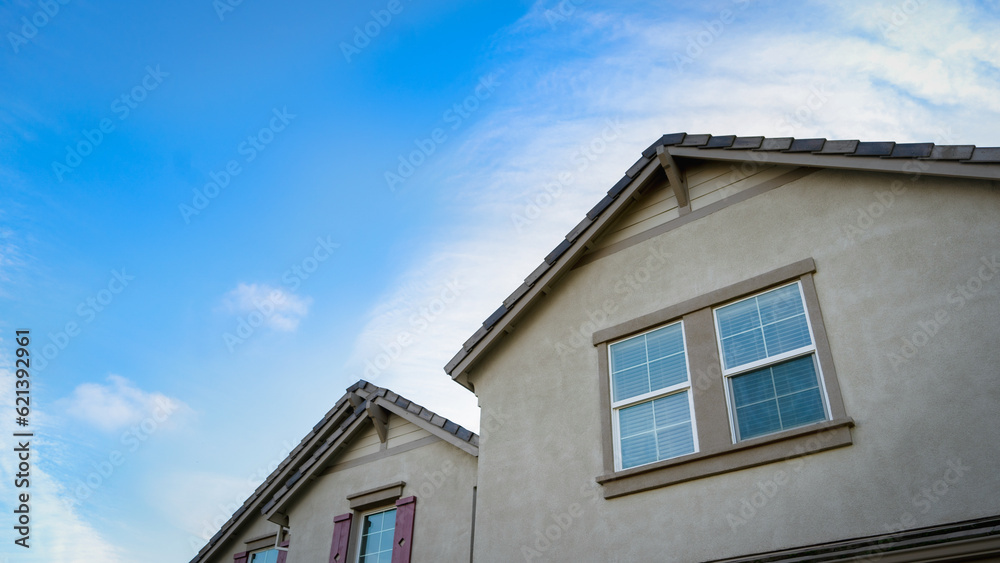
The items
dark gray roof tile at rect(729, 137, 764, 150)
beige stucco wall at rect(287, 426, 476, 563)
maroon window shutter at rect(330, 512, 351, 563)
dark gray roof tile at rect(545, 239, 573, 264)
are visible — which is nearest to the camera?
dark gray roof tile at rect(729, 137, 764, 150)

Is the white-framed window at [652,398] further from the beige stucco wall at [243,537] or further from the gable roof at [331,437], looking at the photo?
the beige stucco wall at [243,537]

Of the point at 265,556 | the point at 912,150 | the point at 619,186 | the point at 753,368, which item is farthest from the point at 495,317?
the point at 265,556

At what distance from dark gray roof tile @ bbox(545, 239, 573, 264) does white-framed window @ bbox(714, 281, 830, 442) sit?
99.5 inches

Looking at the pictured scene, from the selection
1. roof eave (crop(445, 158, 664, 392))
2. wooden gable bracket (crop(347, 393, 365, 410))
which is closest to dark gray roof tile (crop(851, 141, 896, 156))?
roof eave (crop(445, 158, 664, 392))

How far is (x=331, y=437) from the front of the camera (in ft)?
47.8

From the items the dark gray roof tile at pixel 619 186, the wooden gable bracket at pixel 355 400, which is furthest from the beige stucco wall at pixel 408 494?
the dark gray roof tile at pixel 619 186

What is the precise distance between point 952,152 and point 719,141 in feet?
9.22

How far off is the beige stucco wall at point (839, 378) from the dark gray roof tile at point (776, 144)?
511 mm

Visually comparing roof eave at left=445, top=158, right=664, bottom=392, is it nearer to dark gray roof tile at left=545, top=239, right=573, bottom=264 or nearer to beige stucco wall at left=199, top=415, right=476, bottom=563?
dark gray roof tile at left=545, top=239, right=573, bottom=264

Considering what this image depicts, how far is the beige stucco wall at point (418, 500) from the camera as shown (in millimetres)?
12062

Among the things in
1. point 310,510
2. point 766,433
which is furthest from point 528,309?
point 310,510

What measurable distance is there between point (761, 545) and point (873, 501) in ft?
3.77

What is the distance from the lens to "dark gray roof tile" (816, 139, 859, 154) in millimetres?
8891

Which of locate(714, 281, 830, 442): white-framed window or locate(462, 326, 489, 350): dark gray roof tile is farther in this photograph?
locate(462, 326, 489, 350): dark gray roof tile
